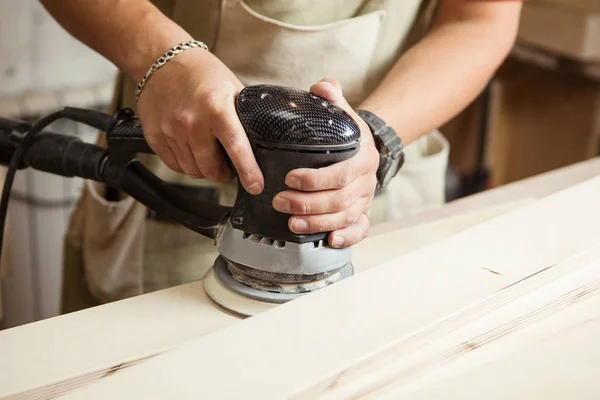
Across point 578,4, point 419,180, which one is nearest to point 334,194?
point 419,180

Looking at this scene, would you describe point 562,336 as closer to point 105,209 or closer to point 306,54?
point 306,54

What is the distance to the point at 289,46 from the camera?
3.20 ft

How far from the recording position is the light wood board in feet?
2.02

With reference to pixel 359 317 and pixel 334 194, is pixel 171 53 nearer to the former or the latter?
pixel 334 194

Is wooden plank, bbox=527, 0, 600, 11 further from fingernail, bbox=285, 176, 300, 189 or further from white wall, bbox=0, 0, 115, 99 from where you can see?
fingernail, bbox=285, 176, 300, 189

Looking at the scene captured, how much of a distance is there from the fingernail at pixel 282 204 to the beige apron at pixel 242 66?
0.31 m

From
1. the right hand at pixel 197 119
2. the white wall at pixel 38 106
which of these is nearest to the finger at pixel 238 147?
the right hand at pixel 197 119

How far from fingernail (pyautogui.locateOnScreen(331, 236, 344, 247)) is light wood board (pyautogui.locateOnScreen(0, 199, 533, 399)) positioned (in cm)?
13

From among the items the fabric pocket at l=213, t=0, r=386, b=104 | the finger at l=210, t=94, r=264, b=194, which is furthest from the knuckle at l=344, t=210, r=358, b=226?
the fabric pocket at l=213, t=0, r=386, b=104

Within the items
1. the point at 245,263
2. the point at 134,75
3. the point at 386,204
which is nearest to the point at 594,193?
the point at 386,204

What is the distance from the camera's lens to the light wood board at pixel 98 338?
2.02 ft

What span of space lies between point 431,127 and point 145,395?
0.64 meters

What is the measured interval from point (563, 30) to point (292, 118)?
1.79 metres

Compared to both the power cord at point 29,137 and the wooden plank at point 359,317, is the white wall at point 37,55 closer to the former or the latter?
the power cord at point 29,137
